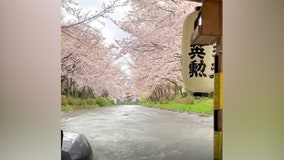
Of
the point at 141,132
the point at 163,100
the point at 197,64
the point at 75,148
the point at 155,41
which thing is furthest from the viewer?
the point at 155,41

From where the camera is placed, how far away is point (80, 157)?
4.59 meters

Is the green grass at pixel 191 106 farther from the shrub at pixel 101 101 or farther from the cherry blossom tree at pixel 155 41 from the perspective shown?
the shrub at pixel 101 101

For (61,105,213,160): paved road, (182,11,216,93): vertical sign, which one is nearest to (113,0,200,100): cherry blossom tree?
(61,105,213,160): paved road

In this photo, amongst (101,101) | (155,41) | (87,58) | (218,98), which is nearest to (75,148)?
(101,101)

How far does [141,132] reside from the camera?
5.11m

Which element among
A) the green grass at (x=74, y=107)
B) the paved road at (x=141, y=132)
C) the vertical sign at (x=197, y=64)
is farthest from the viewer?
the green grass at (x=74, y=107)

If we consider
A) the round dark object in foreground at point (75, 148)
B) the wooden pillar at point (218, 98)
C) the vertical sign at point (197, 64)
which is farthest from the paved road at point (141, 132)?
the wooden pillar at point (218, 98)

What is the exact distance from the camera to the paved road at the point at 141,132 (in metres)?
4.93

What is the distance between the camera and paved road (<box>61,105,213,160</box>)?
16.2 feet

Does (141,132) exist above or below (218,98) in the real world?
below

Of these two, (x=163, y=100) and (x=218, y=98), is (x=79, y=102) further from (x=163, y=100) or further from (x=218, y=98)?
(x=218, y=98)
